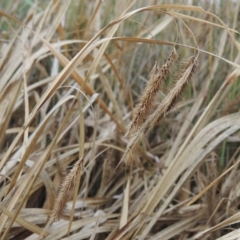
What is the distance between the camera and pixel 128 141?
1.17m

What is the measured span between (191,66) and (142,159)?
576 mm

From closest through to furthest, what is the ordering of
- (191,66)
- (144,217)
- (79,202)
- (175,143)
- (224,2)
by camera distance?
(191,66)
(144,217)
(79,202)
(175,143)
(224,2)

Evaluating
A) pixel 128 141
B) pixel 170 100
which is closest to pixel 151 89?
pixel 170 100

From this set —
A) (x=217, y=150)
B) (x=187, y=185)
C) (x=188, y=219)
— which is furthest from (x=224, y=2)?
(x=188, y=219)

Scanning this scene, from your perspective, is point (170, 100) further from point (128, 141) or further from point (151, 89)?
point (128, 141)

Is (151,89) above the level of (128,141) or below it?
above

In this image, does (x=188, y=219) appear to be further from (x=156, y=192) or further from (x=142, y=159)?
(x=142, y=159)

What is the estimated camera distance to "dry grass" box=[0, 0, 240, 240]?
942 millimetres

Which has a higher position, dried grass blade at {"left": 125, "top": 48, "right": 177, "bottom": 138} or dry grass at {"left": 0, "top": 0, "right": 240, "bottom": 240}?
dried grass blade at {"left": 125, "top": 48, "right": 177, "bottom": 138}

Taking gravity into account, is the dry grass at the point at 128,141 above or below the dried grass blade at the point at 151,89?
below

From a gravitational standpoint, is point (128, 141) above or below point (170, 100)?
A: below

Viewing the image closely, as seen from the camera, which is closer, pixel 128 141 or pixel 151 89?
pixel 151 89

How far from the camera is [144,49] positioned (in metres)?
1.71

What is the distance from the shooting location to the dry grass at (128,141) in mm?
942
